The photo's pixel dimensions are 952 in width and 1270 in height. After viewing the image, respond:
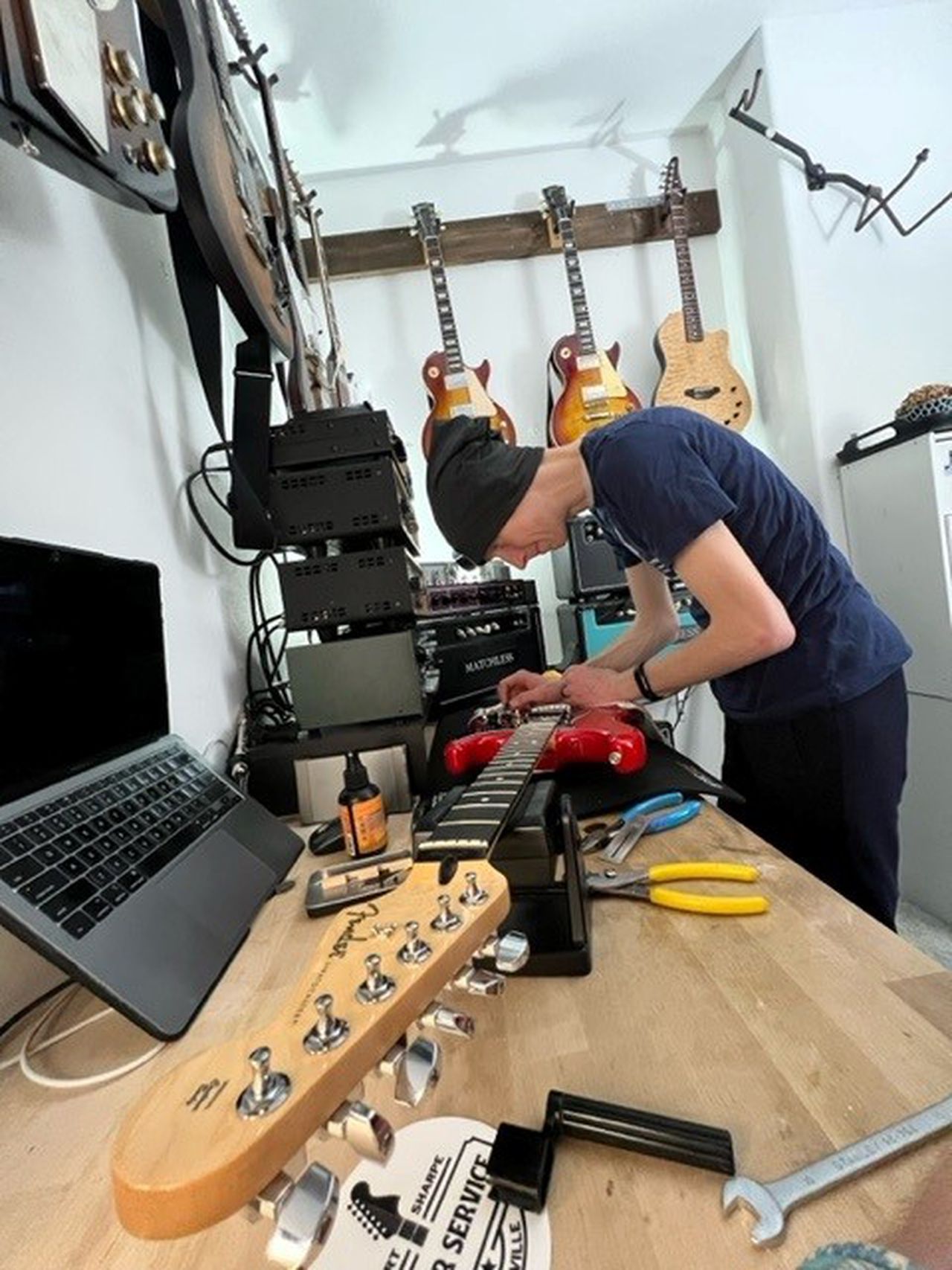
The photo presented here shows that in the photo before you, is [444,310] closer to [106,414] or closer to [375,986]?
[106,414]

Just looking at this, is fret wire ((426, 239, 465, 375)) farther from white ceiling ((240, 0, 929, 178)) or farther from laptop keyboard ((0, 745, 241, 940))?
laptop keyboard ((0, 745, 241, 940))

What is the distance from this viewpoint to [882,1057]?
328 mm

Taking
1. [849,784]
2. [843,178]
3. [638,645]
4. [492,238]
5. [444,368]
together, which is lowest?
[849,784]

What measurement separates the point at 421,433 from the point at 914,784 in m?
1.75

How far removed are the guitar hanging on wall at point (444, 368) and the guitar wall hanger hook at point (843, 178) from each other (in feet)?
3.05

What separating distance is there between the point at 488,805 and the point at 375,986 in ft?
0.71

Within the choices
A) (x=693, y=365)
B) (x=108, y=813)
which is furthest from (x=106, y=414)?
(x=693, y=365)

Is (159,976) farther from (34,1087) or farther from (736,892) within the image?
(736,892)

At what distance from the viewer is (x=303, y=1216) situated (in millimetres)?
191

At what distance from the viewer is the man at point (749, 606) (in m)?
0.78

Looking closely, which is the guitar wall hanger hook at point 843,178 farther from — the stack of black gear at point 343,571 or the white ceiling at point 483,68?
the stack of black gear at point 343,571

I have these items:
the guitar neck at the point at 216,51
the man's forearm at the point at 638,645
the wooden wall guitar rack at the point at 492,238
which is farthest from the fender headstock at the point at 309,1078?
the wooden wall guitar rack at the point at 492,238

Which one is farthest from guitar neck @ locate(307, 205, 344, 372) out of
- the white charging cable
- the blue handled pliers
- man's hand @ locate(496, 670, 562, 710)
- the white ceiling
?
the white charging cable

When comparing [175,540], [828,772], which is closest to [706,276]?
[828,772]
